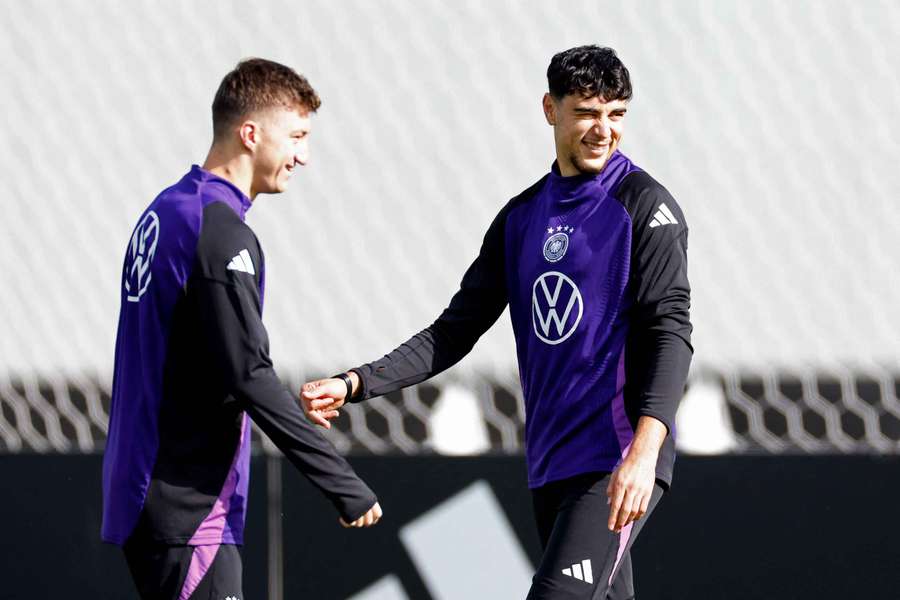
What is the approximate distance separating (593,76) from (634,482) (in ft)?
2.83

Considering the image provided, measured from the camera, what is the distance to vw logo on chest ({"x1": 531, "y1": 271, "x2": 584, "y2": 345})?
3.04 m

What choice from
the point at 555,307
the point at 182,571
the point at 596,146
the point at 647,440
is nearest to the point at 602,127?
the point at 596,146

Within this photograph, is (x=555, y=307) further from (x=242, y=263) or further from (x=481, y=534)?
(x=481, y=534)

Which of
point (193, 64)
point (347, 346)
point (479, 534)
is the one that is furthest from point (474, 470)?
point (193, 64)

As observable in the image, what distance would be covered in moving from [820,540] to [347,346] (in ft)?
4.50

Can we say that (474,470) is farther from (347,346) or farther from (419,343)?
(419,343)

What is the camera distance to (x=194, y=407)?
287 cm

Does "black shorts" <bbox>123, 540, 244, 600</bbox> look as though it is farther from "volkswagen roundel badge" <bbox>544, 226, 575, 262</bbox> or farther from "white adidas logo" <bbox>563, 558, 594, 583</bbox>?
"volkswagen roundel badge" <bbox>544, 226, 575, 262</bbox>

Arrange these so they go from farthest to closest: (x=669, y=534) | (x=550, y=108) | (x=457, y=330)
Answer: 1. (x=669, y=534)
2. (x=457, y=330)
3. (x=550, y=108)

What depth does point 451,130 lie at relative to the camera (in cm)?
417

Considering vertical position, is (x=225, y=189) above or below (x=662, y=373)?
above

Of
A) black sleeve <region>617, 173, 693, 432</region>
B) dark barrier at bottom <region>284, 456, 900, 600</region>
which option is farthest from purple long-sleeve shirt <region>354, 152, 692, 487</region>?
dark barrier at bottom <region>284, 456, 900, 600</region>

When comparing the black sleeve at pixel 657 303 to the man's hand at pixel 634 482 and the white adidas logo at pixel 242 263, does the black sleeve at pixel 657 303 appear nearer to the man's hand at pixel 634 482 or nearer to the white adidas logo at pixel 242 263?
the man's hand at pixel 634 482

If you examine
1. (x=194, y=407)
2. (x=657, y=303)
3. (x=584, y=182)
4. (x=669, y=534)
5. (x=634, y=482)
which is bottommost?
(x=669, y=534)
